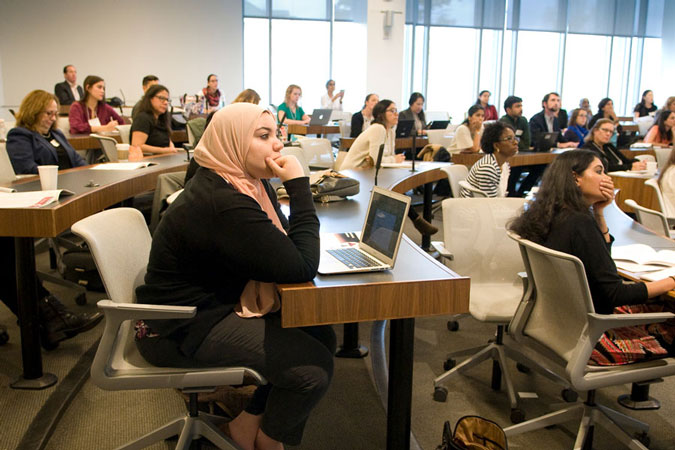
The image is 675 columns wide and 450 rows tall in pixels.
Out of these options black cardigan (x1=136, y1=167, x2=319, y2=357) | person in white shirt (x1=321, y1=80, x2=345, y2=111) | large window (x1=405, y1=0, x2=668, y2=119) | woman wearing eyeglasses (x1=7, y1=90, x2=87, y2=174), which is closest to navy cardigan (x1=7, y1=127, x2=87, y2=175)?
woman wearing eyeglasses (x1=7, y1=90, x2=87, y2=174)

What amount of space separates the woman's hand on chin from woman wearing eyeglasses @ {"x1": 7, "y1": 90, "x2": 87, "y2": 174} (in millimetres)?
2375

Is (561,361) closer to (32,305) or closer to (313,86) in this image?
(32,305)

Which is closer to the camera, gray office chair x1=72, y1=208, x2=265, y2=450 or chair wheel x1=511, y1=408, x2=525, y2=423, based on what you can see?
gray office chair x1=72, y1=208, x2=265, y2=450

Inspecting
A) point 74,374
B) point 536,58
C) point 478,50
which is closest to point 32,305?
point 74,374

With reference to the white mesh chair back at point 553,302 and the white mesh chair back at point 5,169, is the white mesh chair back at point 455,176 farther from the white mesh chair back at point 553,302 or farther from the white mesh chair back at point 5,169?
the white mesh chair back at point 5,169

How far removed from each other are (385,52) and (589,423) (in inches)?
380

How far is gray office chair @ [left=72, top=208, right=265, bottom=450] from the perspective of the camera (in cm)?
169

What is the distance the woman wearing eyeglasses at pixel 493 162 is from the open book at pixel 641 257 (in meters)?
1.50

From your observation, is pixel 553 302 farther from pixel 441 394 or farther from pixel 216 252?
pixel 216 252

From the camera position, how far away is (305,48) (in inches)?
476

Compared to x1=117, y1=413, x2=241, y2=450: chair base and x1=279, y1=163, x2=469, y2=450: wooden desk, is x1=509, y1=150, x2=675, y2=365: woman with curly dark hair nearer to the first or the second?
x1=279, y1=163, x2=469, y2=450: wooden desk

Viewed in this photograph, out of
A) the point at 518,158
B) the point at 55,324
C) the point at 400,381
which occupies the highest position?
the point at 518,158

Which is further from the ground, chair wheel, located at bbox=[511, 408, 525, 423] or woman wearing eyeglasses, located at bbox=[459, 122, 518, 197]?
woman wearing eyeglasses, located at bbox=[459, 122, 518, 197]

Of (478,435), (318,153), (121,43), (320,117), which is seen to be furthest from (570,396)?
(121,43)
